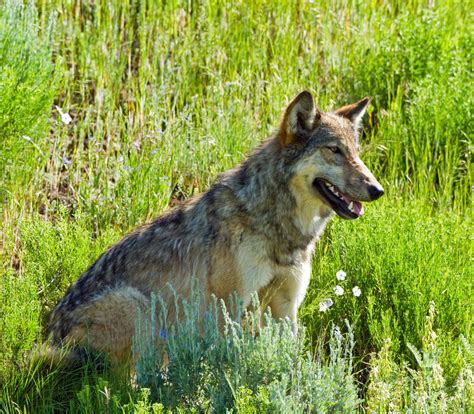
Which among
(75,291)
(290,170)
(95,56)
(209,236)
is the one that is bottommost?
(75,291)

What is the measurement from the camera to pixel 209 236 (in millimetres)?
5648

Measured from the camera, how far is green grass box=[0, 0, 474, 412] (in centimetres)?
572

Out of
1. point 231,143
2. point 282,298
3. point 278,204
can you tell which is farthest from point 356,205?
point 231,143

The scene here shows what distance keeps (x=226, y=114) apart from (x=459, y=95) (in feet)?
7.04


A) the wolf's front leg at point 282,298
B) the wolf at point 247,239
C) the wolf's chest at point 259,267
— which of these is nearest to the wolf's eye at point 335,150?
the wolf at point 247,239

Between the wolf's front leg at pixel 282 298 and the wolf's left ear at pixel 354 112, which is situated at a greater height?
the wolf's left ear at pixel 354 112

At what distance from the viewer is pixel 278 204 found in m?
5.64

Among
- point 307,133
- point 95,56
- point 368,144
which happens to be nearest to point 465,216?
point 368,144

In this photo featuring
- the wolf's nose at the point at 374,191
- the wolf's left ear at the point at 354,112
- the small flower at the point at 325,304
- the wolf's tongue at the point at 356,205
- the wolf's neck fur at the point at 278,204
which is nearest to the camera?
the wolf's nose at the point at 374,191

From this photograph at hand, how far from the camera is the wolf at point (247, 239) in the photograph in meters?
5.48

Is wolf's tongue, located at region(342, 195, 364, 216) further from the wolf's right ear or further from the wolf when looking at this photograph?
the wolf's right ear

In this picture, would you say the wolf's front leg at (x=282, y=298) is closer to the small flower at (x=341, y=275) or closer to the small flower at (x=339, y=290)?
the small flower at (x=339, y=290)

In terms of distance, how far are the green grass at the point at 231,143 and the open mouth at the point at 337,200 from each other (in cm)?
73

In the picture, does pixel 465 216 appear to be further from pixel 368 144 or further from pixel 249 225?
pixel 249 225
